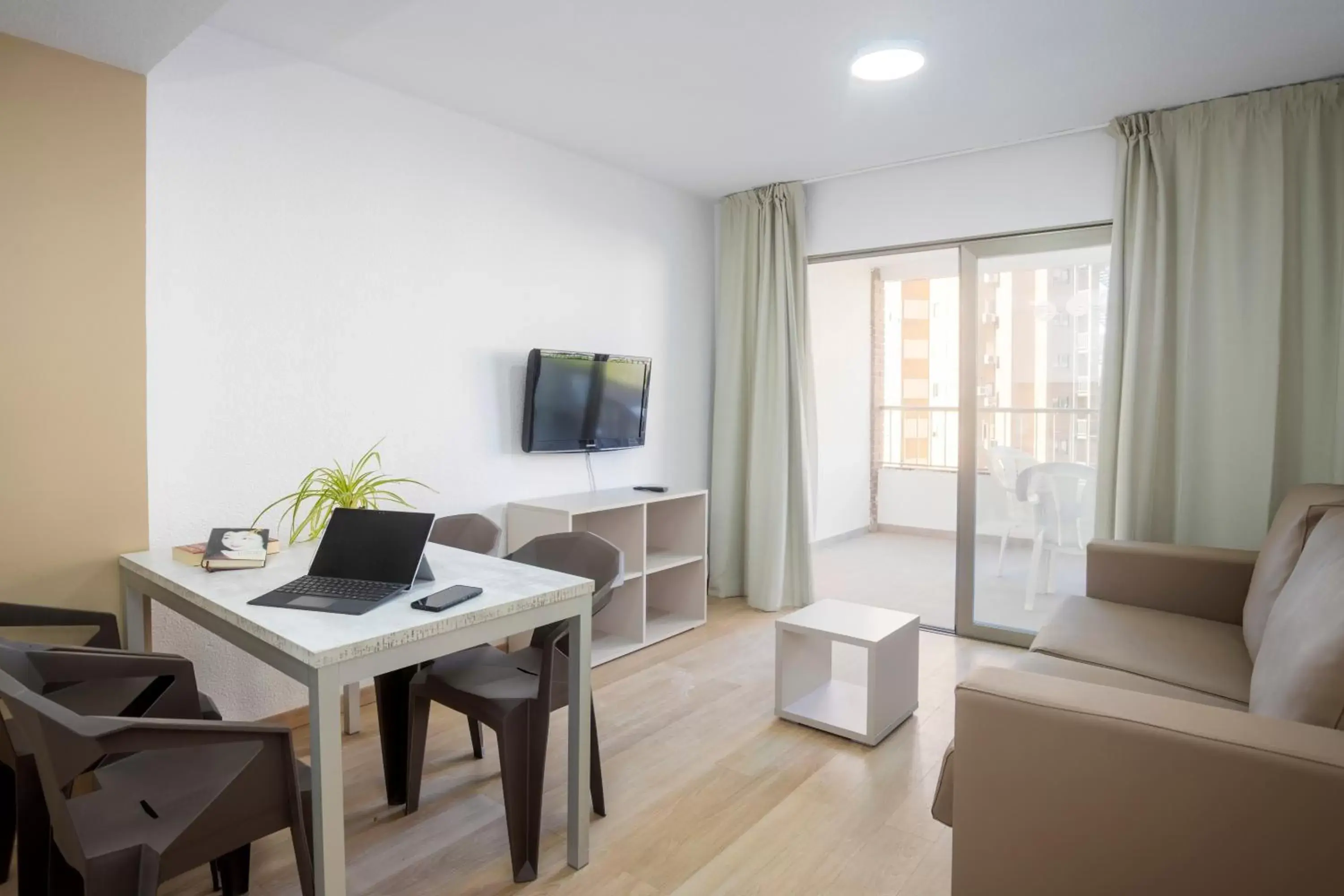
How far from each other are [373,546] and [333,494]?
42cm

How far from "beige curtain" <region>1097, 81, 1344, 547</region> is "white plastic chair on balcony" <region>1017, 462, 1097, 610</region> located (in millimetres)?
258

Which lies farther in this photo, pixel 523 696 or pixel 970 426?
pixel 970 426

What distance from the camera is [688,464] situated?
15.8 ft

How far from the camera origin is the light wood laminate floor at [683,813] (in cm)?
199

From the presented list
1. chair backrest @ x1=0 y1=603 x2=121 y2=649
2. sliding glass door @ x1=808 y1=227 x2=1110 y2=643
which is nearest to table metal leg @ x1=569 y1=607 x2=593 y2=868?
chair backrest @ x1=0 y1=603 x2=121 y2=649

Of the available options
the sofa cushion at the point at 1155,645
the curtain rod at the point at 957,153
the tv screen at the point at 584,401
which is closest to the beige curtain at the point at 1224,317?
the curtain rod at the point at 957,153

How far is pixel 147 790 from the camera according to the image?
1567 mm

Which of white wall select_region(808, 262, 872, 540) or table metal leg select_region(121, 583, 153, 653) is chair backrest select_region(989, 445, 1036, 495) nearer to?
white wall select_region(808, 262, 872, 540)

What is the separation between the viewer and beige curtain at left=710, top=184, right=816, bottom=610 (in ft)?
14.7

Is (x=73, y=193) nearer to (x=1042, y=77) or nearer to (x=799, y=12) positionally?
(x=799, y=12)

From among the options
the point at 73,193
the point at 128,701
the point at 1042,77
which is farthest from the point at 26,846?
the point at 1042,77

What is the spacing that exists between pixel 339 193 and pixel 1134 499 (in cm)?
365

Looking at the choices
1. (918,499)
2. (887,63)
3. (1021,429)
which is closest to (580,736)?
(887,63)

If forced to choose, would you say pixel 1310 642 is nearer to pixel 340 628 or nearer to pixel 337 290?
pixel 340 628
